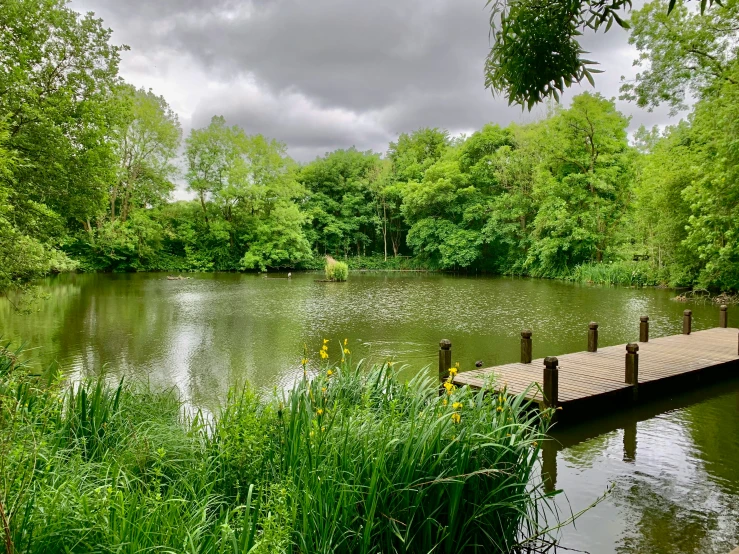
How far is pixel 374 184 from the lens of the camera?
151 feet

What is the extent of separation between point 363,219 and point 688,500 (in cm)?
4206

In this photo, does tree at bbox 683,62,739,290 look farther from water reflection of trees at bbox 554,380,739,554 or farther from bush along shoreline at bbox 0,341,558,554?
bush along shoreline at bbox 0,341,558,554

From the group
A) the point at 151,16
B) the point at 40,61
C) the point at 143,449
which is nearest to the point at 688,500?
the point at 143,449

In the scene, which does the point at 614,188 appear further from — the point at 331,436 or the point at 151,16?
the point at 331,436

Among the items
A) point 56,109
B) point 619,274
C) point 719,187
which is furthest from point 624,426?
point 619,274

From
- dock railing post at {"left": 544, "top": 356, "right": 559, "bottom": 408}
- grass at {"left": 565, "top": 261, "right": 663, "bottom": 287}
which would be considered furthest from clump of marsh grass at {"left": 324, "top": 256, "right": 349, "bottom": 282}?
dock railing post at {"left": 544, "top": 356, "right": 559, "bottom": 408}

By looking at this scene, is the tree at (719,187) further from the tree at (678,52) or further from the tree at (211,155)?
the tree at (211,155)

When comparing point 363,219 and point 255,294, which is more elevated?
point 363,219

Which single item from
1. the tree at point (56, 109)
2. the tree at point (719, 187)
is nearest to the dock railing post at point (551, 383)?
the tree at point (56, 109)

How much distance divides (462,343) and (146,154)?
3152 cm

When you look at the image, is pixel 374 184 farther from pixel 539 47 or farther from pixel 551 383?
pixel 539 47

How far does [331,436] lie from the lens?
324 centimetres

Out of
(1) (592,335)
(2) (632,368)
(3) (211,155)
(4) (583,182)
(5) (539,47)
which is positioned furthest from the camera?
(3) (211,155)

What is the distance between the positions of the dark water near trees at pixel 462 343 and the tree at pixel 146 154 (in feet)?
32.7
